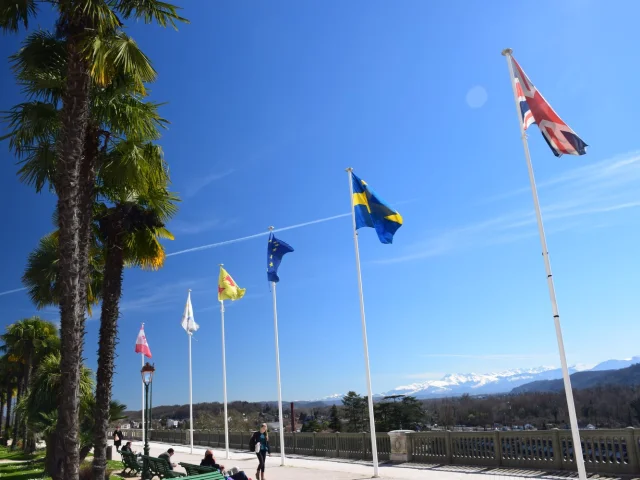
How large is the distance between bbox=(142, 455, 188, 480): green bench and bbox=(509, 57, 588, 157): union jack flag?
11.5 metres

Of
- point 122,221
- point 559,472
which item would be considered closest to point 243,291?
point 122,221

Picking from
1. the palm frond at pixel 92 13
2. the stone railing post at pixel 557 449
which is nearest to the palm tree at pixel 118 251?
the palm frond at pixel 92 13

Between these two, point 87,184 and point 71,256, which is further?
point 87,184

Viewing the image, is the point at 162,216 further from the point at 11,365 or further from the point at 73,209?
the point at 11,365

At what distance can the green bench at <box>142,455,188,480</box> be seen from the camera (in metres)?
12.8

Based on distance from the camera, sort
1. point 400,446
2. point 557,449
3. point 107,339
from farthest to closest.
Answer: point 400,446 < point 557,449 < point 107,339

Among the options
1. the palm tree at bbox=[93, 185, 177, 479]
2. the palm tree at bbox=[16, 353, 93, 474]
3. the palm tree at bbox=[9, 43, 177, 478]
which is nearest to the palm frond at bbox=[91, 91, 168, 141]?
the palm tree at bbox=[9, 43, 177, 478]

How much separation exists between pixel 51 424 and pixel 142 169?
11.7 m

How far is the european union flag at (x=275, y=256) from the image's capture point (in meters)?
20.3

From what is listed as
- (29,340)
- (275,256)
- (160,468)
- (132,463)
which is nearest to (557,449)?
(160,468)

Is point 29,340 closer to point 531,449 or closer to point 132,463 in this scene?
point 132,463

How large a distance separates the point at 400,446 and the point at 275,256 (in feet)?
27.1

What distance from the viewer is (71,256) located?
8.76 meters

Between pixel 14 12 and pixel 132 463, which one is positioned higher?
pixel 14 12
